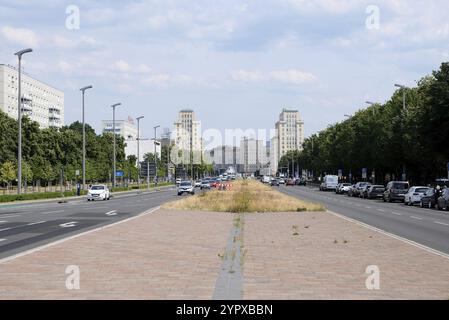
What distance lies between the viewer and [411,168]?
73.2 metres

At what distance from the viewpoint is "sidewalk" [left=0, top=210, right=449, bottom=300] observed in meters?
9.62

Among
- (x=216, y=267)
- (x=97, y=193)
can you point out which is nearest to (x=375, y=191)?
(x=97, y=193)

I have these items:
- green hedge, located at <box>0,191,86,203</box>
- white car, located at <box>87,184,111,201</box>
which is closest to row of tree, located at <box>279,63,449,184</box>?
white car, located at <box>87,184,111,201</box>

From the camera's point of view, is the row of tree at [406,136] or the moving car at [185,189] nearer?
the row of tree at [406,136]

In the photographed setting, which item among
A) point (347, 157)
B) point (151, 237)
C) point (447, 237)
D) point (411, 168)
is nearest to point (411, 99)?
point (411, 168)

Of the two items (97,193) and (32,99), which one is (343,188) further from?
(32,99)

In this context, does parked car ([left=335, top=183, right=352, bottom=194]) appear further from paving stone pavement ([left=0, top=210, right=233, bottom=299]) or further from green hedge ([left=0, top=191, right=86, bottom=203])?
paving stone pavement ([left=0, top=210, right=233, bottom=299])

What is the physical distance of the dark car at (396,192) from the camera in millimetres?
57062

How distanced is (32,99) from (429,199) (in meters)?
112

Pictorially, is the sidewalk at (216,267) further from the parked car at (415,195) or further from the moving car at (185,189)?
the moving car at (185,189)

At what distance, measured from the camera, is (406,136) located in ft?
196

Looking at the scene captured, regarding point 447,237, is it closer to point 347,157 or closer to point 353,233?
point 353,233

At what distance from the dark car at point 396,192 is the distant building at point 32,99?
75469mm

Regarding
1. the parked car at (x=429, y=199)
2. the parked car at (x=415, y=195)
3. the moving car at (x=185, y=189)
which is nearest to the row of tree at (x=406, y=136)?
the parked car at (x=415, y=195)
